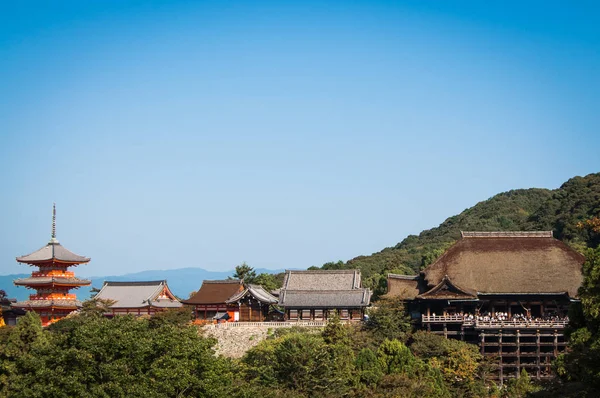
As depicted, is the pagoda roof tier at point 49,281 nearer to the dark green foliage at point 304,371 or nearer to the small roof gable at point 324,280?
the small roof gable at point 324,280

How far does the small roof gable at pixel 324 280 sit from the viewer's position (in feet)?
183

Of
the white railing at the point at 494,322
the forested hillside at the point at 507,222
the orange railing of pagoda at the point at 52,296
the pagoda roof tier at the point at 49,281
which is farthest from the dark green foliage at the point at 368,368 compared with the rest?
the orange railing of pagoda at the point at 52,296

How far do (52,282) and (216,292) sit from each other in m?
11.9

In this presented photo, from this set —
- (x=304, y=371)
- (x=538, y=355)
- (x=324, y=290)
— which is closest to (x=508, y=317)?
(x=538, y=355)

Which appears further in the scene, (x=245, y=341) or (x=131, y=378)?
(x=245, y=341)

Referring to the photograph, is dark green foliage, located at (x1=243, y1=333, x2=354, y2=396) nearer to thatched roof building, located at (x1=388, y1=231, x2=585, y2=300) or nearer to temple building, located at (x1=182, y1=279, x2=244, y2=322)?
thatched roof building, located at (x1=388, y1=231, x2=585, y2=300)

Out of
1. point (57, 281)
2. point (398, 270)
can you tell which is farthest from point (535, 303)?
point (57, 281)

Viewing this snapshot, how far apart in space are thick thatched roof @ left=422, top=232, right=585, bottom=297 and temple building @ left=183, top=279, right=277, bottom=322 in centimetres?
1206

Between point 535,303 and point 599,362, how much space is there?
2446 cm

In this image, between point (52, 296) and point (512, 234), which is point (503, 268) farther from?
point (52, 296)

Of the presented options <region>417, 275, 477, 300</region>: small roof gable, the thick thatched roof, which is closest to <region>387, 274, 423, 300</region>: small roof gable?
the thick thatched roof

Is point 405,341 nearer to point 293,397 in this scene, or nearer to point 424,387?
point 424,387

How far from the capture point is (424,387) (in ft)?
120

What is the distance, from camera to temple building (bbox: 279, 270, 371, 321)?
5338 centimetres
